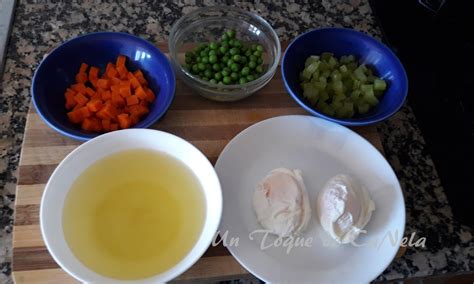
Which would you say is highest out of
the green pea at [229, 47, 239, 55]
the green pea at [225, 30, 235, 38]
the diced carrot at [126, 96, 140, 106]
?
the green pea at [225, 30, 235, 38]

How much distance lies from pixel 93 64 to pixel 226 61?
0.42 meters

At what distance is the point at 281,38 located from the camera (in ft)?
5.17

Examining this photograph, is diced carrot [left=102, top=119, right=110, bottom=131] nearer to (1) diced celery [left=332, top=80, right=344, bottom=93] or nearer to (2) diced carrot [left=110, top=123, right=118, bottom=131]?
(2) diced carrot [left=110, top=123, right=118, bottom=131]

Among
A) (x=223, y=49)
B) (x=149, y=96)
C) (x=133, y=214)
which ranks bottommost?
(x=133, y=214)

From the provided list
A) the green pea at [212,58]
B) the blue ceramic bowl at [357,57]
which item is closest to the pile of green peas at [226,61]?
the green pea at [212,58]

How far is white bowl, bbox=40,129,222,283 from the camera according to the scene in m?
0.92

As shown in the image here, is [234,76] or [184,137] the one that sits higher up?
[234,76]

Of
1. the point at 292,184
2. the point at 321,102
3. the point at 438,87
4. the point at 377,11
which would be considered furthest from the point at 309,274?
the point at 377,11

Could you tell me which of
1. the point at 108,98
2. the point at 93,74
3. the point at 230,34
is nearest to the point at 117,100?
the point at 108,98

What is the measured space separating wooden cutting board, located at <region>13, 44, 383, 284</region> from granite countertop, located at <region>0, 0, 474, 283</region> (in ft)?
0.31

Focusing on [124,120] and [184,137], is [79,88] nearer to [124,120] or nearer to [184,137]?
[124,120]

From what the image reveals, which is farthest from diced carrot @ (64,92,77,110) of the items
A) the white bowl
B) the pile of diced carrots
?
the white bowl

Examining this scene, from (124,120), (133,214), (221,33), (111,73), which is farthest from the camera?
(221,33)

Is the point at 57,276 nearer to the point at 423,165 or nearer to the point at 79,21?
the point at 79,21
